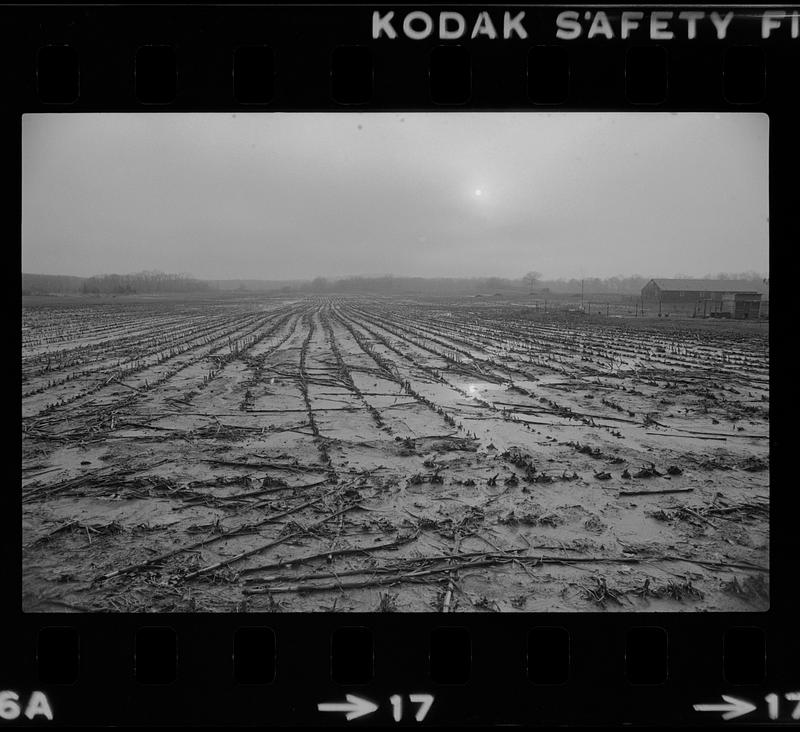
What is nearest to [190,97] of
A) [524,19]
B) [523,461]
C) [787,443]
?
[524,19]
